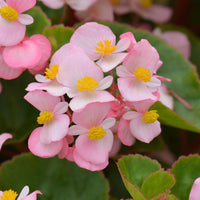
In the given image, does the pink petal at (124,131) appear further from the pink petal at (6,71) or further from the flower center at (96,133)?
the pink petal at (6,71)

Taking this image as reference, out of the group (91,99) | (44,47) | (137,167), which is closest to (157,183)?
(137,167)

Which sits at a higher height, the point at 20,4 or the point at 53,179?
the point at 20,4

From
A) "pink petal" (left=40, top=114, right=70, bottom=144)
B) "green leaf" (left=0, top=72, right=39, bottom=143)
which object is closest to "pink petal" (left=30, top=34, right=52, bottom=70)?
"pink petal" (left=40, top=114, right=70, bottom=144)

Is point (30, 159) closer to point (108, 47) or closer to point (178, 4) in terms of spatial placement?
point (108, 47)

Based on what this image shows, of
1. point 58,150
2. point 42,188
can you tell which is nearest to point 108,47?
point 58,150

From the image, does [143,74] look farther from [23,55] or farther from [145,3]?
[145,3]

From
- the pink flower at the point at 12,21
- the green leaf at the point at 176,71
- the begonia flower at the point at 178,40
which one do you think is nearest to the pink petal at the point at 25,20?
the pink flower at the point at 12,21
